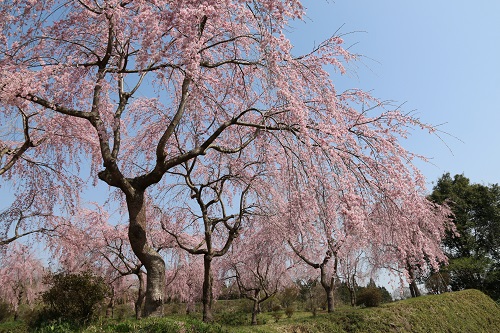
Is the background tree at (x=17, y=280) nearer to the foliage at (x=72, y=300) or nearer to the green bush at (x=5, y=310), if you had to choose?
the green bush at (x=5, y=310)

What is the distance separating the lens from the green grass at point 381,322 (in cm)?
607

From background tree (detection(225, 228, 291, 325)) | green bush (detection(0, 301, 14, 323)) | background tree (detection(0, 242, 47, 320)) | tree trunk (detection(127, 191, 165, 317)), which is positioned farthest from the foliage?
green bush (detection(0, 301, 14, 323))

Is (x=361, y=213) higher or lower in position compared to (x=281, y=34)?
lower

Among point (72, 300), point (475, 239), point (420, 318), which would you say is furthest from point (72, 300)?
point (475, 239)

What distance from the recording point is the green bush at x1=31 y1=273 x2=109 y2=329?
7488mm

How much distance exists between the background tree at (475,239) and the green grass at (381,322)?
23.4ft

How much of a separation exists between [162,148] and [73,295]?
3759 mm

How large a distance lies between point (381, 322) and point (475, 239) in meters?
21.8

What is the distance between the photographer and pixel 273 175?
1111 centimetres

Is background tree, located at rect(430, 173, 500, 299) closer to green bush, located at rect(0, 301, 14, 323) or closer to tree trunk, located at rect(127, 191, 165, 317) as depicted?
tree trunk, located at rect(127, 191, 165, 317)

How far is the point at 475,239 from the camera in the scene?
28.1m

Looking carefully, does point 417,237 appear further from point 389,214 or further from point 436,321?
point 436,321

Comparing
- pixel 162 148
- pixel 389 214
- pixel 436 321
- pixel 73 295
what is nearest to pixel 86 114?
pixel 162 148

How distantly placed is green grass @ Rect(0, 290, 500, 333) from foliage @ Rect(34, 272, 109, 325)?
1.73 feet
